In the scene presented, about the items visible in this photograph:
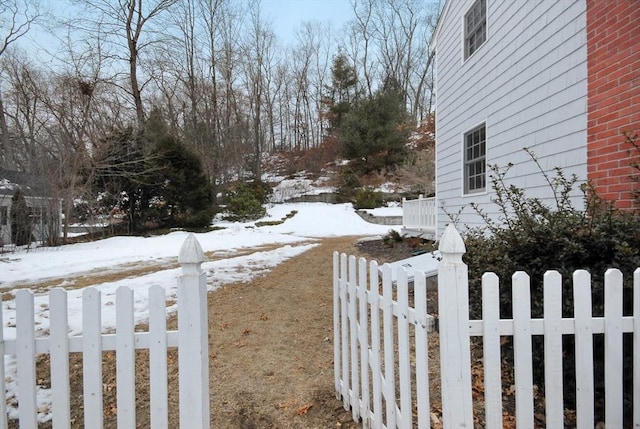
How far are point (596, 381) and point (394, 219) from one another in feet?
57.0

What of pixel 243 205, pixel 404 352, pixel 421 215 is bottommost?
pixel 404 352

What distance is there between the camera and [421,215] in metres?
9.55

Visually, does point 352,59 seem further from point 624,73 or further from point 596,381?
point 596,381

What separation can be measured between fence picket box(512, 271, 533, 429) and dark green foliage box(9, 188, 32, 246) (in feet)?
44.6

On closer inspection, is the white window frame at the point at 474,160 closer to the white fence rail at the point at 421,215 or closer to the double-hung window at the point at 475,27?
the double-hung window at the point at 475,27

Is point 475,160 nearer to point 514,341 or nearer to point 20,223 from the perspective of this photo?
point 514,341

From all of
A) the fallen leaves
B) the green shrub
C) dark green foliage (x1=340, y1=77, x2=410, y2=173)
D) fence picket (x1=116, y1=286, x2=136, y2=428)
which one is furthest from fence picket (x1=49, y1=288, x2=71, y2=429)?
dark green foliage (x1=340, y1=77, x2=410, y2=173)

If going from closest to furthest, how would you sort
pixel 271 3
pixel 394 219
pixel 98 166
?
pixel 98 166 → pixel 394 219 → pixel 271 3

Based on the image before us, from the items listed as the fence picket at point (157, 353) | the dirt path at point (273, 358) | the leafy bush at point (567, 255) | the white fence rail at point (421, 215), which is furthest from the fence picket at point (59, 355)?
the white fence rail at point (421, 215)

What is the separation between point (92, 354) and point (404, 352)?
1426mm

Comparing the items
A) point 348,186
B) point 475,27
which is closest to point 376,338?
point 475,27

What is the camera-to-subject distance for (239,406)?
2.59 metres

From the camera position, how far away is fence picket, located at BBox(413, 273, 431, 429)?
1589 millimetres

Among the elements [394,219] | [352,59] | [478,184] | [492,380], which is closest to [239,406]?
[492,380]
